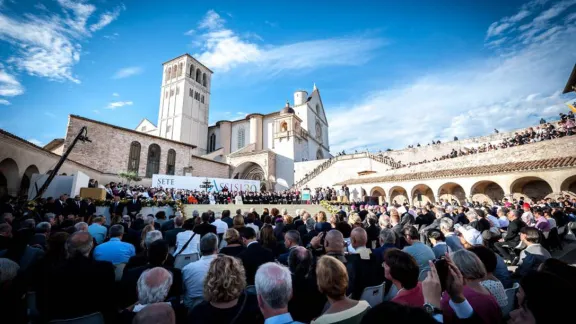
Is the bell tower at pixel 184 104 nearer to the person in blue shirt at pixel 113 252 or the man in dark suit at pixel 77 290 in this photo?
the person in blue shirt at pixel 113 252

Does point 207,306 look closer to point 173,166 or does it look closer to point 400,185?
point 400,185

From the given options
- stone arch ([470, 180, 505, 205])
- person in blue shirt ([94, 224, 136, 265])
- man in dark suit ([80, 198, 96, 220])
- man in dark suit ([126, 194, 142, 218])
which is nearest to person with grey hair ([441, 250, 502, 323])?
person in blue shirt ([94, 224, 136, 265])

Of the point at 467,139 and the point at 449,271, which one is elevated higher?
the point at 467,139

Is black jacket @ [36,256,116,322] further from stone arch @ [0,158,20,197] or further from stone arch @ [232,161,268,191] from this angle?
stone arch @ [232,161,268,191]

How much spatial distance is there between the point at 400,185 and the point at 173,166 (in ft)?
75.7

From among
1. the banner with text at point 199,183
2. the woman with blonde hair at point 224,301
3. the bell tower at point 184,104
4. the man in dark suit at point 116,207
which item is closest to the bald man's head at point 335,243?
the woman with blonde hair at point 224,301

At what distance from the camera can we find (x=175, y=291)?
275cm

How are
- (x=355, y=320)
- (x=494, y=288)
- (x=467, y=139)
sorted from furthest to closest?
(x=467, y=139)
(x=494, y=288)
(x=355, y=320)

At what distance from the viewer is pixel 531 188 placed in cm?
1381

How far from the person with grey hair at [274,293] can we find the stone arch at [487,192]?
17657 millimetres

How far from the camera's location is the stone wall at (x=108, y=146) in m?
19.6

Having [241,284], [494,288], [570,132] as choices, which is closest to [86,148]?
[241,284]

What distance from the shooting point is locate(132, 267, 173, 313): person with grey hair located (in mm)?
1889

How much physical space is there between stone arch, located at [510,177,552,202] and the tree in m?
27.9
